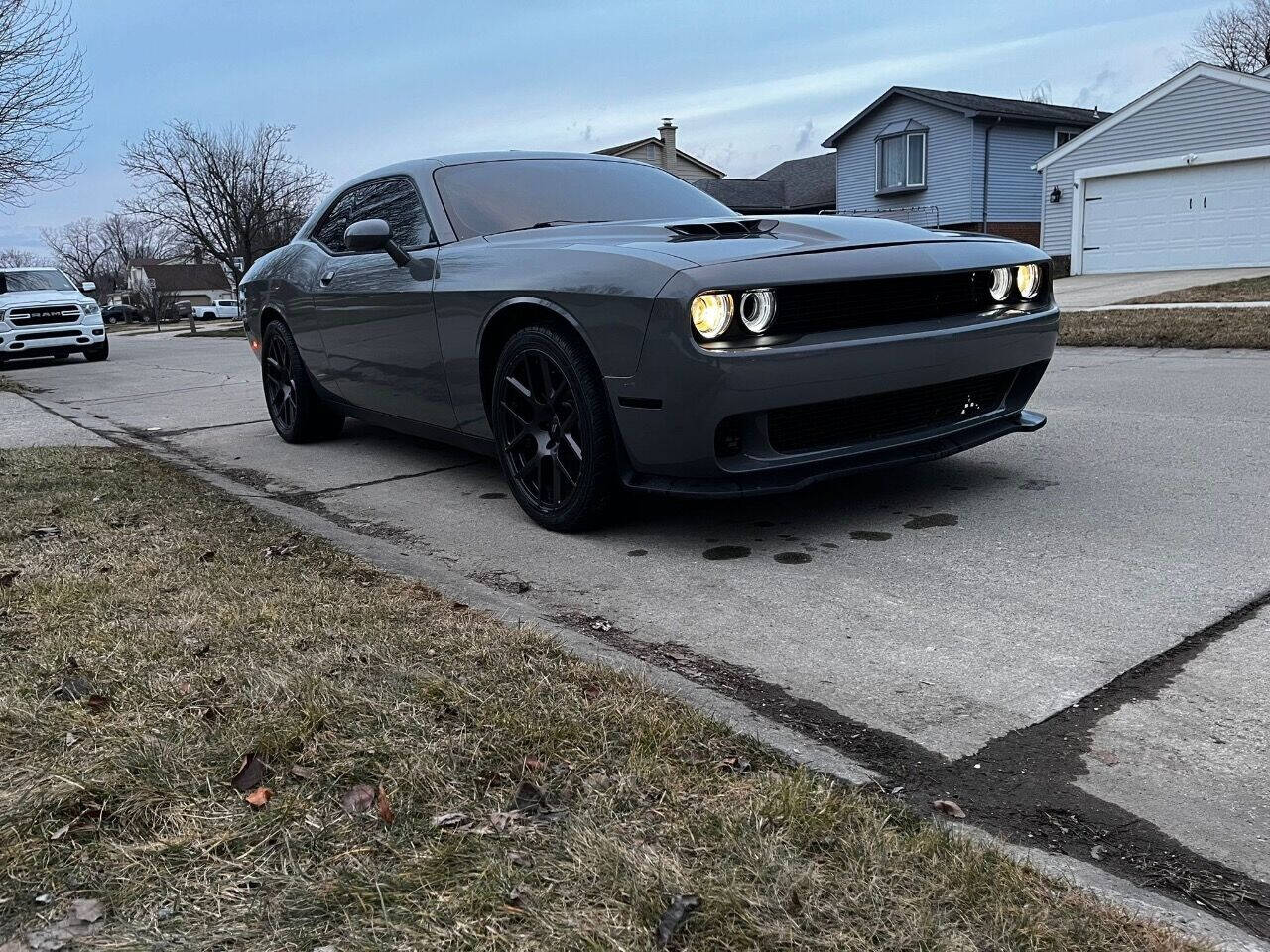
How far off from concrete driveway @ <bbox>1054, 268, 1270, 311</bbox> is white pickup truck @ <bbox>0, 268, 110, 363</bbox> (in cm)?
1484

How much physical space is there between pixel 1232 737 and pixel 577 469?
7.72 ft

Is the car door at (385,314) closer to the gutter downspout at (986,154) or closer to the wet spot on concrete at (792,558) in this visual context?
the wet spot on concrete at (792,558)

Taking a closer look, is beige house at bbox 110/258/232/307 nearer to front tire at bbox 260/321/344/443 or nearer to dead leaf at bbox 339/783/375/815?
front tire at bbox 260/321/344/443

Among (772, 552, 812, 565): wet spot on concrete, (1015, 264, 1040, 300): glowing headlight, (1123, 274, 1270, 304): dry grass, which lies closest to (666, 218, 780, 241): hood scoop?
(1015, 264, 1040, 300): glowing headlight

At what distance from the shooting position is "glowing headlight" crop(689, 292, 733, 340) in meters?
3.45

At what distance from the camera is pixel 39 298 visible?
56.0 ft

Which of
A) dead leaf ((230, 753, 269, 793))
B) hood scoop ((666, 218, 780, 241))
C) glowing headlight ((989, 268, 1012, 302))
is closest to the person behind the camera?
dead leaf ((230, 753, 269, 793))

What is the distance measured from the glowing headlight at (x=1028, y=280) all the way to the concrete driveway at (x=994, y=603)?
2.55 feet

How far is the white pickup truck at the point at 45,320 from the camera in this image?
16609mm

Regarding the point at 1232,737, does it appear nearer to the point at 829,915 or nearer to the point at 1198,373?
the point at 829,915

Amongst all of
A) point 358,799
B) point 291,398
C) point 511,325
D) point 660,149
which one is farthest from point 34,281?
point 660,149

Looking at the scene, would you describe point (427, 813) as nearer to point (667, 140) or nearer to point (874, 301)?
point (874, 301)

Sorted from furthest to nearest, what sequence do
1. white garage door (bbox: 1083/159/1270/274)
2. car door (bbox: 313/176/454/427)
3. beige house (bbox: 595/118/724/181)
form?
beige house (bbox: 595/118/724/181)
white garage door (bbox: 1083/159/1270/274)
car door (bbox: 313/176/454/427)

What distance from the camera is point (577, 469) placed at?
4.01 metres
